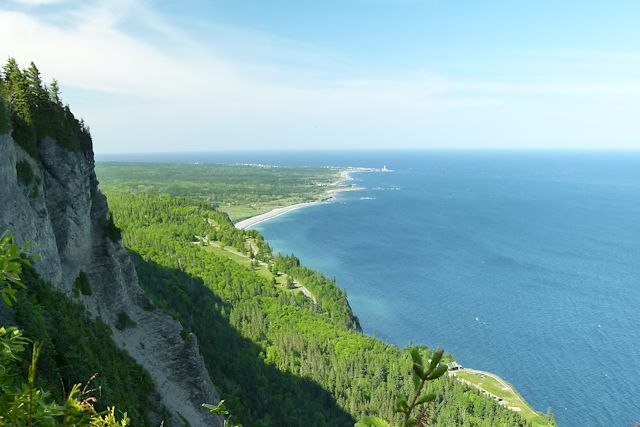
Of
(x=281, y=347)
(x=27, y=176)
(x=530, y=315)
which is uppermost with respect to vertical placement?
(x=27, y=176)

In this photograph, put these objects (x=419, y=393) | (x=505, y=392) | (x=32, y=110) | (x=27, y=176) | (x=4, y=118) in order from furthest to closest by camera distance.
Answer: (x=505, y=392)
(x=32, y=110)
(x=27, y=176)
(x=4, y=118)
(x=419, y=393)

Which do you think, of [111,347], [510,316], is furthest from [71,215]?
[510,316]

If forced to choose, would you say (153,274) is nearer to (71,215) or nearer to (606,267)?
(71,215)

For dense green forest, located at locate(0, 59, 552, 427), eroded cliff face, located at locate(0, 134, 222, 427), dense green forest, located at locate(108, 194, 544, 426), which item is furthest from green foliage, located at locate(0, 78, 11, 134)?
dense green forest, located at locate(108, 194, 544, 426)

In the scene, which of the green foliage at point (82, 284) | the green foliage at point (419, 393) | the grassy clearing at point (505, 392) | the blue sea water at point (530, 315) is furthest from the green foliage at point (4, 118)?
the blue sea water at point (530, 315)

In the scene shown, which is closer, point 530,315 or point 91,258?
point 91,258

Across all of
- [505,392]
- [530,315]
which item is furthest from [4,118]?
[530,315]

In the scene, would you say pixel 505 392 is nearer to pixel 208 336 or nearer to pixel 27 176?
pixel 208 336

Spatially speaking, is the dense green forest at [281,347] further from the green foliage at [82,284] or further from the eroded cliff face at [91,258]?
the green foliage at [82,284]
